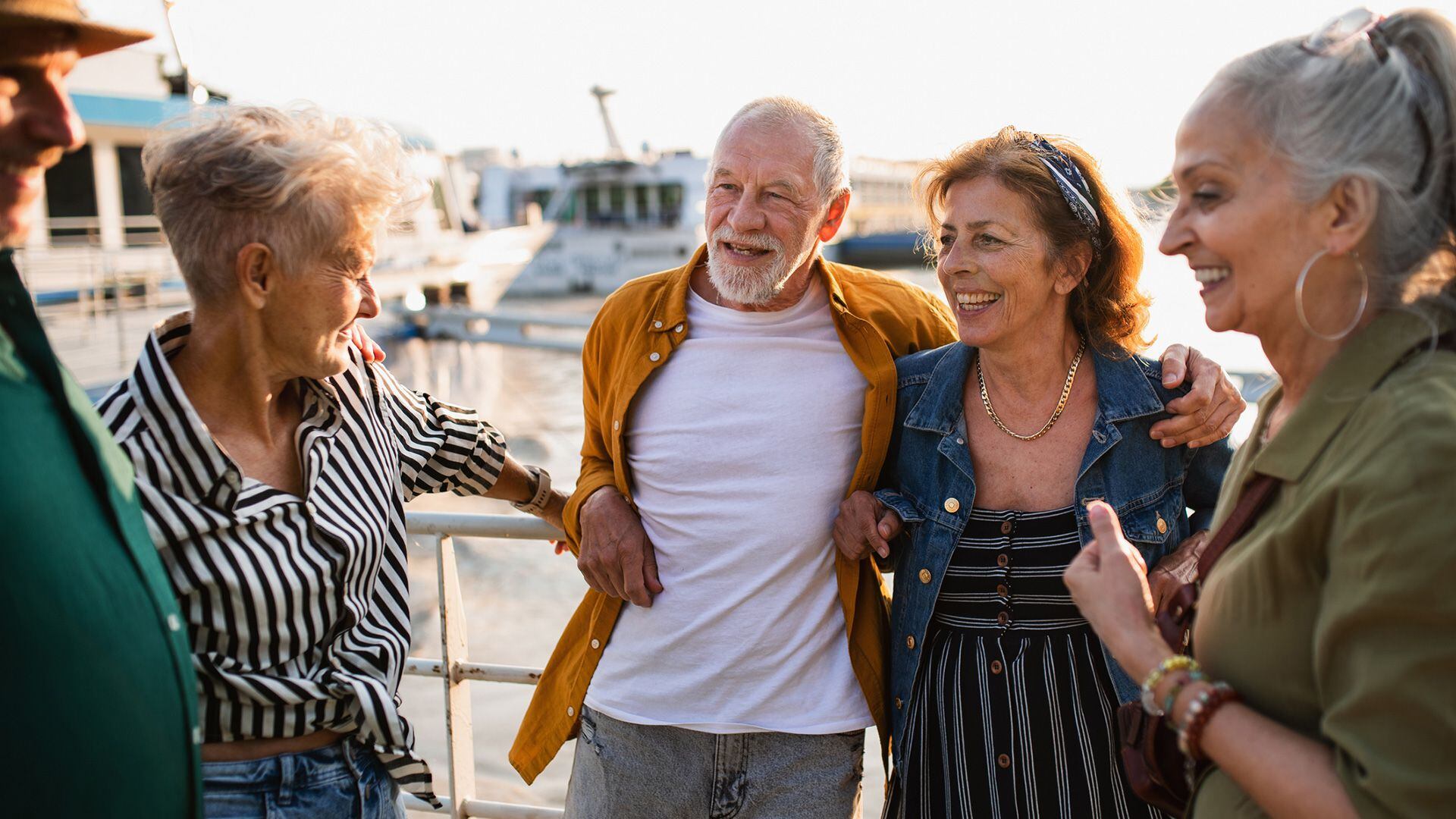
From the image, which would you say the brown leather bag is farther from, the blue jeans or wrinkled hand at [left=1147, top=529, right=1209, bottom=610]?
the blue jeans

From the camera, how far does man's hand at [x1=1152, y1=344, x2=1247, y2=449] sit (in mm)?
2133

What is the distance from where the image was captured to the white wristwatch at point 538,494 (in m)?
2.59

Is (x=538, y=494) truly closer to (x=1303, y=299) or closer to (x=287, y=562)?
(x=287, y=562)

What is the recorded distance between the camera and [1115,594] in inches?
55.4

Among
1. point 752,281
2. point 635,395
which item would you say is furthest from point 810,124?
point 635,395

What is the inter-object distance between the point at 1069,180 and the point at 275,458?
165cm

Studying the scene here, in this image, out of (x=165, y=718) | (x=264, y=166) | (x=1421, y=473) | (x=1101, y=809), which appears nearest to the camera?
(x=1421, y=473)

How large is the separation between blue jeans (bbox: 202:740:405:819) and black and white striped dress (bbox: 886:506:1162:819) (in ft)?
3.45

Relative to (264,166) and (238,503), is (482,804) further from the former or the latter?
(264,166)

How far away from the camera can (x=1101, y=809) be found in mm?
1980

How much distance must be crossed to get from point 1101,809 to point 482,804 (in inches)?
62.7

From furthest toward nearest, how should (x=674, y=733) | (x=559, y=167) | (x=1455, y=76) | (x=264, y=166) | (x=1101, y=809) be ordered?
1. (x=559, y=167)
2. (x=674, y=733)
3. (x=1101, y=809)
4. (x=264, y=166)
5. (x=1455, y=76)

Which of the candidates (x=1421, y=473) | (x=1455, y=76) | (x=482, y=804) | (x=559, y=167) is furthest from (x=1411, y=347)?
(x=559, y=167)

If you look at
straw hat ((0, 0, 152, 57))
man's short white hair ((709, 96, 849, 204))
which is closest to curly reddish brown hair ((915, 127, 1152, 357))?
man's short white hair ((709, 96, 849, 204))
